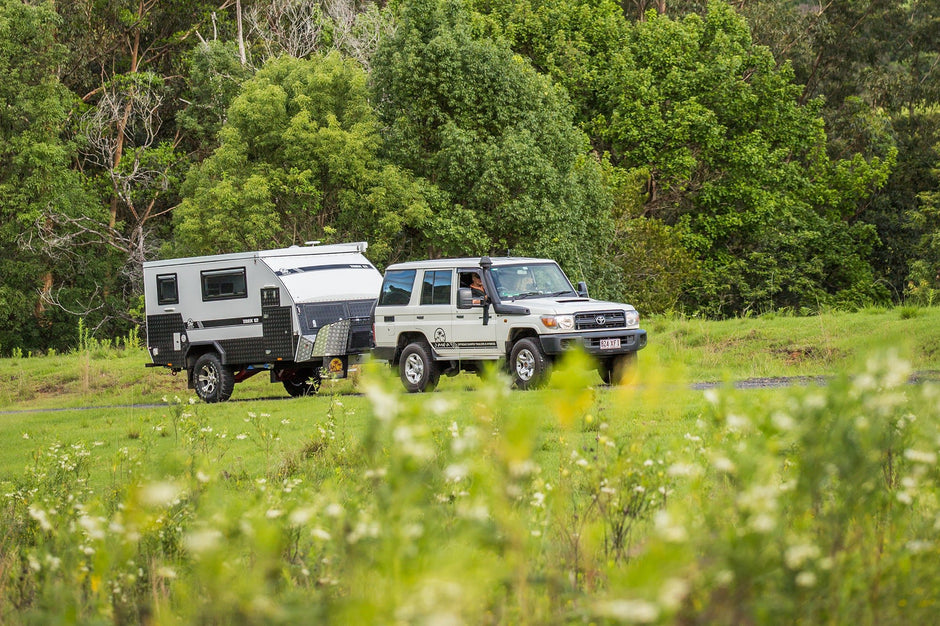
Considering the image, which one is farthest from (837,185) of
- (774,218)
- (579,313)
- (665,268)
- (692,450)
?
(692,450)

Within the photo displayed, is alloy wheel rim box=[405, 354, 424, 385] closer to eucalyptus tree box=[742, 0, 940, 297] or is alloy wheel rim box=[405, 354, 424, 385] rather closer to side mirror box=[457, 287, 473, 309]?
side mirror box=[457, 287, 473, 309]

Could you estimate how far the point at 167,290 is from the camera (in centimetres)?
2286

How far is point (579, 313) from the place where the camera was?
18.4 m

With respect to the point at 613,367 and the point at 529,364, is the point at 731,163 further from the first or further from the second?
the point at 529,364

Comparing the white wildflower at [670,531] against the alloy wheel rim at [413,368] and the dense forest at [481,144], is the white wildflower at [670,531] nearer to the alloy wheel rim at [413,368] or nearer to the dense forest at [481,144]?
the alloy wheel rim at [413,368]

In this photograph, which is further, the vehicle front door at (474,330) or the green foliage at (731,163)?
the green foliage at (731,163)

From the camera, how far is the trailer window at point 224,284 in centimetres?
2202

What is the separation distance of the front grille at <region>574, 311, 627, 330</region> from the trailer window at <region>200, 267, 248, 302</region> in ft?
22.2

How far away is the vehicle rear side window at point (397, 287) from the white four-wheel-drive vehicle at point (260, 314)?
5.53 feet

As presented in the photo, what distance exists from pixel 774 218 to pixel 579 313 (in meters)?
28.1

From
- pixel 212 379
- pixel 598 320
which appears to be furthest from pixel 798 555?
pixel 212 379

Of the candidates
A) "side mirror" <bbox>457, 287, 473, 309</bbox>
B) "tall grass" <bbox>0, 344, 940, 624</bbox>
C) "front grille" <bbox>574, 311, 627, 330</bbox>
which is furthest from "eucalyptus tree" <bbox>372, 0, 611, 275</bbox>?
"tall grass" <bbox>0, 344, 940, 624</bbox>

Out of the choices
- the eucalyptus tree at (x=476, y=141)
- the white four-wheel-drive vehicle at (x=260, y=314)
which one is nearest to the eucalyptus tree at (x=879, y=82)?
the eucalyptus tree at (x=476, y=141)

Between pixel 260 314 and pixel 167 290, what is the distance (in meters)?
2.22
